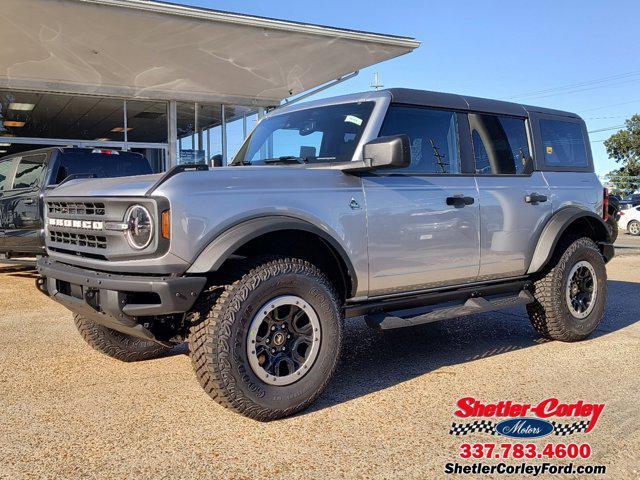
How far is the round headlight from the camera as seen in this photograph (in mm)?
3277

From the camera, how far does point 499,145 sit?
5078 millimetres

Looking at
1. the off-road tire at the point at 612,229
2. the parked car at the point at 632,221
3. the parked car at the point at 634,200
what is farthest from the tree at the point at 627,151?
the off-road tire at the point at 612,229

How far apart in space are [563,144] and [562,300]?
5.08 ft

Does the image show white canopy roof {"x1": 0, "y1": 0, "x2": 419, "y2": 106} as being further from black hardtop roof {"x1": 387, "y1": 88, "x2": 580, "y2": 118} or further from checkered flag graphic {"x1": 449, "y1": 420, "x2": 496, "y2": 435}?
checkered flag graphic {"x1": 449, "y1": 420, "x2": 496, "y2": 435}

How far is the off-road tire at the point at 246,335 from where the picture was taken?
329 centimetres

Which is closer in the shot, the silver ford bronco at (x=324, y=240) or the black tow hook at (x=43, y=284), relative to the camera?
the silver ford bronco at (x=324, y=240)

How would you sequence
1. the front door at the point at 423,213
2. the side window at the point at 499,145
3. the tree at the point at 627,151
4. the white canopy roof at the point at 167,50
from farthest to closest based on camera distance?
the tree at the point at 627,151, the white canopy roof at the point at 167,50, the side window at the point at 499,145, the front door at the point at 423,213

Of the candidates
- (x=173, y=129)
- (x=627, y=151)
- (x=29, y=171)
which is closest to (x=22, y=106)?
(x=173, y=129)

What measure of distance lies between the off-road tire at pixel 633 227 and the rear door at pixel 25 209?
2175 centimetres

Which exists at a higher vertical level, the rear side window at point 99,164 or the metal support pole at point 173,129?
the metal support pole at point 173,129

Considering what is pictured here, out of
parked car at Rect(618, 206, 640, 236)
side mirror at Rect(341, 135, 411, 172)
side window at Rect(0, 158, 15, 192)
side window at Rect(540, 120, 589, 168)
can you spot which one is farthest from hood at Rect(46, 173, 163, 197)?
parked car at Rect(618, 206, 640, 236)

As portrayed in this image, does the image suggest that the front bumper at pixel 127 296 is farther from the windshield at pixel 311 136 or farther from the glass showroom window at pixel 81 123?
the glass showroom window at pixel 81 123

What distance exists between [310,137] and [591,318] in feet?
9.95

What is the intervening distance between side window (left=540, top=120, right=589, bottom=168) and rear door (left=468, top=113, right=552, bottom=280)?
32cm
